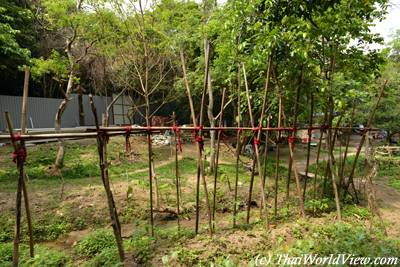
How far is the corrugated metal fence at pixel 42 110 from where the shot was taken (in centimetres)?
1458

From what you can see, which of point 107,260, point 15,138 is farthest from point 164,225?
point 15,138

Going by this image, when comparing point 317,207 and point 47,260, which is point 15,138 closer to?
point 47,260

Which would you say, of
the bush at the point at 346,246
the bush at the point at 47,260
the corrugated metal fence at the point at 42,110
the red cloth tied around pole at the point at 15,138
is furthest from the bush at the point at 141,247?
the corrugated metal fence at the point at 42,110

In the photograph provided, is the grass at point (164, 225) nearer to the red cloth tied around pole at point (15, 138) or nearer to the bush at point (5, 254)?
the bush at point (5, 254)

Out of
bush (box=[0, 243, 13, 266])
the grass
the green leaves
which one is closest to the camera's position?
the grass

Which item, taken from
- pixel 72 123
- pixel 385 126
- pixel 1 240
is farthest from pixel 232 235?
pixel 72 123

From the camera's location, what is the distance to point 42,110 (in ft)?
52.6

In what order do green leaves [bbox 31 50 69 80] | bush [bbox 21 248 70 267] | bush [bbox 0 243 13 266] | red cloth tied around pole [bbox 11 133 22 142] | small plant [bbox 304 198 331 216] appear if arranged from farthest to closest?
green leaves [bbox 31 50 69 80]
small plant [bbox 304 198 331 216]
bush [bbox 0 243 13 266]
bush [bbox 21 248 70 267]
red cloth tied around pole [bbox 11 133 22 142]

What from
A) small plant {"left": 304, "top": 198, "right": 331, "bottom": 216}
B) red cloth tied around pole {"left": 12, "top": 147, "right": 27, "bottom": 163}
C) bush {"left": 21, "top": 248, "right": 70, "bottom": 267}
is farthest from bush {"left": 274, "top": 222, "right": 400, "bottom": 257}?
red cloth tied around pole {"left": 12, "top": 147, "right": 27, "bottom": 163}

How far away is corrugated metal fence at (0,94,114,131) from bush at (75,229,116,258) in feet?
42.2

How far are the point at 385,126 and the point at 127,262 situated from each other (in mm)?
14193

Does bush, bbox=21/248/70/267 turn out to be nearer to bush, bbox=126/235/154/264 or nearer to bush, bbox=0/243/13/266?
bush, bbox=0/243/13/266

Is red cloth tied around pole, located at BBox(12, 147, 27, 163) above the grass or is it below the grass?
above

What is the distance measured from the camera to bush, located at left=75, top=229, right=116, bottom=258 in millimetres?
4117
